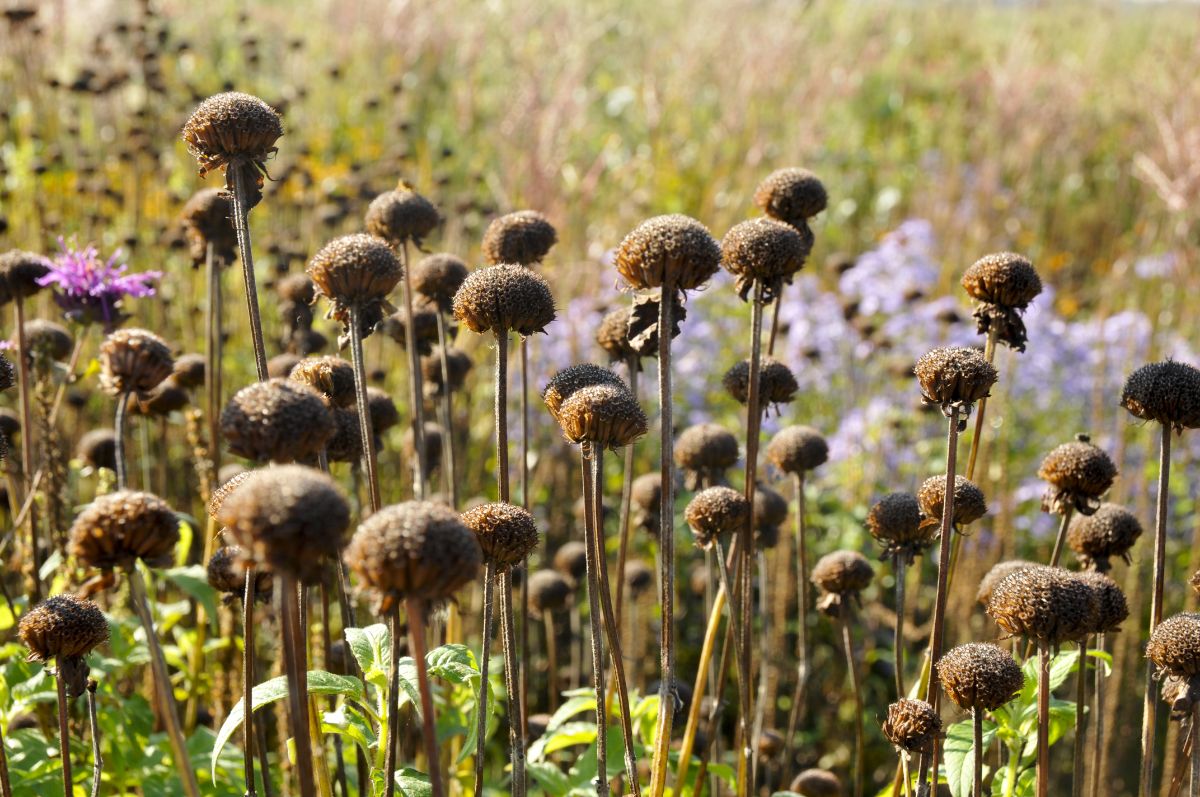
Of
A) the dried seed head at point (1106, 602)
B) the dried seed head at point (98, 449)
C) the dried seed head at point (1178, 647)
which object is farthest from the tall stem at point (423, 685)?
the dried seed head at point (98, 449)

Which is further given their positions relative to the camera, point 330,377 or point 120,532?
point 330,377

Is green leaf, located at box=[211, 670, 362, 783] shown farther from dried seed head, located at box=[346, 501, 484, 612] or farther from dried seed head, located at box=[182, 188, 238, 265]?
dried seed head, located at box=[182, 188, 238, 265]

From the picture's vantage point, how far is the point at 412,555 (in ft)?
4.90

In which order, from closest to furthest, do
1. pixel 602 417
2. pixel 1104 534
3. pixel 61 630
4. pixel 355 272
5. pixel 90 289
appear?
1. pixel 61 630
2. pixel 602 417
3. pixel 355 272
4. pixel 1104 534
5. pixel 90 289

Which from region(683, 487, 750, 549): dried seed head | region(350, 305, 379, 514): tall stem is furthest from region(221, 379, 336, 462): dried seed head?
region(683, 487, 750, 549): dried seed head

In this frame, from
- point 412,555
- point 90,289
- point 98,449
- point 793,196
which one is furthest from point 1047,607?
point 98,449

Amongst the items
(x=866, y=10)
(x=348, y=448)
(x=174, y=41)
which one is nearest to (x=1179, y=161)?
(x=348, y=448)

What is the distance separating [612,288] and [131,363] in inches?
181

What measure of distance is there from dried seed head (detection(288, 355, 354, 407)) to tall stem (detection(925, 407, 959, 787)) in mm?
1306

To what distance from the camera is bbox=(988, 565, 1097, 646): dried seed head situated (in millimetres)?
2096

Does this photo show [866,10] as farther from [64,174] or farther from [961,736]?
[961,736]

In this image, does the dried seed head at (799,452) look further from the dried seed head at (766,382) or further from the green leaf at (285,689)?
the green leaf at (285,689)

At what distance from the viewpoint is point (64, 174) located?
7148 millimetres

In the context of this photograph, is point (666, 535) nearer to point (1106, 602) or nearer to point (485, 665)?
point (485, 665)
